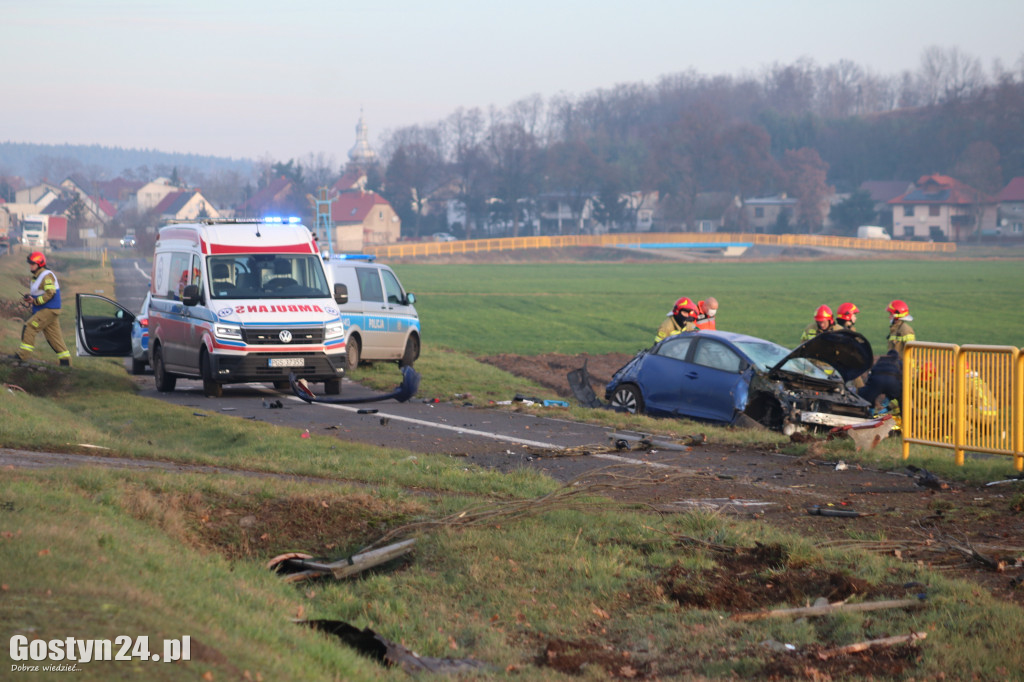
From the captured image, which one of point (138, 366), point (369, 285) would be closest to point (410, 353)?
point (369, 285)

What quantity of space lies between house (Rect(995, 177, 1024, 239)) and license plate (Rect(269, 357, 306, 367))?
122 meters

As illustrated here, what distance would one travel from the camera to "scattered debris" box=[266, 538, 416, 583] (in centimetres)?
697

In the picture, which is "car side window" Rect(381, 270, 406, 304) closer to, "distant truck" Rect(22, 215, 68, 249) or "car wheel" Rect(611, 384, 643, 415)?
"car wheel" Rect(611, 384, 643, 415)

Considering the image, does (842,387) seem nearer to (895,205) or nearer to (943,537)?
(943,537)

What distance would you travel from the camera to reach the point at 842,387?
1384 cm

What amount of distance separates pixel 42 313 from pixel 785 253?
100 m

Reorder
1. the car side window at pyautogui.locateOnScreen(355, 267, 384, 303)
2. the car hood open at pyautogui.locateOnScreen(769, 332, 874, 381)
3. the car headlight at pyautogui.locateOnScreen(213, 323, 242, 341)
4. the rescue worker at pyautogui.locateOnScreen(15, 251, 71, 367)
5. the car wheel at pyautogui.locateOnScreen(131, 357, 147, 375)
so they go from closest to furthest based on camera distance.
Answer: the car hood open at pyautogui.locateOnScreen(769, 332, 874, 381)
the car headlight at pyautogui.locateOnScreen(213, 323, 242, 341)
the rescue worker at pyautogui.locateOnScreen(15, 251, 71, 367)
the car wheel at pyautogui.locateOnScreen(131, 357, 147, 375)
the car side window at pyautogui.locateOnScreen(355, 267, 384, 303)

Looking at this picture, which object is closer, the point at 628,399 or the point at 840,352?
the point at 840,352

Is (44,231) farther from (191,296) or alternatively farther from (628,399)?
(628,399)

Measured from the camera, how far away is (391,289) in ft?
68.0

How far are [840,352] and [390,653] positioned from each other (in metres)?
9.28

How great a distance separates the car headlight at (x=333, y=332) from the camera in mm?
Result: 16547

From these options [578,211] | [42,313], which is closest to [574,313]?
[42,313]

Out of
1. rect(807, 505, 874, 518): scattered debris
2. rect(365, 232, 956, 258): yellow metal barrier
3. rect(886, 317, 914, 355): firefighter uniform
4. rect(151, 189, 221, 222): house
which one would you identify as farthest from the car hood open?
rect(151, 189, 221, 222): house
